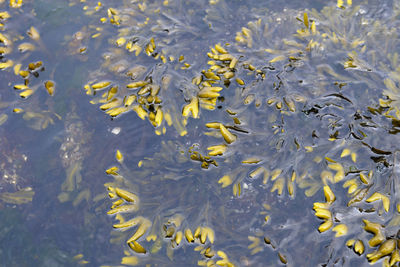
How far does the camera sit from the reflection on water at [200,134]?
2637 millimetres

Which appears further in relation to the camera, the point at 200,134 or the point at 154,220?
the point at 200,134

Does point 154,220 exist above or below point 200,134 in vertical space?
below

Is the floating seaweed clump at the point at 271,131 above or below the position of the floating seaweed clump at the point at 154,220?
above

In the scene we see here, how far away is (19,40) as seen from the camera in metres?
3.81

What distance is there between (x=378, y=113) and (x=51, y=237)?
2.98m

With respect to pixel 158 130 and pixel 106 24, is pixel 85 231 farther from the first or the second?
pixel 106 24

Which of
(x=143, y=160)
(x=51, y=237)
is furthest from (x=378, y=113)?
(x=51, y=237)

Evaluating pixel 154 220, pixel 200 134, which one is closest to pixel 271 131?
pixel 200 134

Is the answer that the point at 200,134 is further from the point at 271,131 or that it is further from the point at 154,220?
the point at 154,220

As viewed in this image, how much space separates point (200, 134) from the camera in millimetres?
3098

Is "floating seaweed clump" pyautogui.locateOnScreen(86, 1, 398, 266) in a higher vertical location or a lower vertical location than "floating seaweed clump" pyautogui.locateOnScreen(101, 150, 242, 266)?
higher

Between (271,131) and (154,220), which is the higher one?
(271,131)

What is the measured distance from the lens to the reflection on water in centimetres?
264

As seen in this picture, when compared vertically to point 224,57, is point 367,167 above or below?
below
